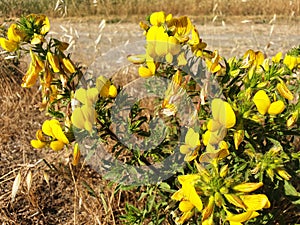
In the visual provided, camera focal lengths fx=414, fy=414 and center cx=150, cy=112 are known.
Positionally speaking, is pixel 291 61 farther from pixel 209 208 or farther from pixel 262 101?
pixel 209 208

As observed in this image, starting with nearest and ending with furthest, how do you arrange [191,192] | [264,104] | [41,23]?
[191,192]
[264,104]
[41,23]

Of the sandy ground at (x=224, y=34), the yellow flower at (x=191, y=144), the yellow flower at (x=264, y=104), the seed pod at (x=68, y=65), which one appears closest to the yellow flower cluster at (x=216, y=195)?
the yellow flower at (x=191, y=144)

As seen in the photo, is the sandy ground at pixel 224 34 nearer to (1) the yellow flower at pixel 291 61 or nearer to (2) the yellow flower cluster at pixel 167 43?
(1) the yellow flower at pixel 291 61

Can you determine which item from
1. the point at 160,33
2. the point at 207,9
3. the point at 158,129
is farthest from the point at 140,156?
the point at 207,9

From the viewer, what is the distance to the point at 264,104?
129cm

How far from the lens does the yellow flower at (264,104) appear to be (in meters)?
1.29

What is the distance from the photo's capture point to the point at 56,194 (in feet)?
8.42

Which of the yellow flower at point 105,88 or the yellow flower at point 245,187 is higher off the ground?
the yellow flower at point 105,88

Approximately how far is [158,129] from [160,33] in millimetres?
508

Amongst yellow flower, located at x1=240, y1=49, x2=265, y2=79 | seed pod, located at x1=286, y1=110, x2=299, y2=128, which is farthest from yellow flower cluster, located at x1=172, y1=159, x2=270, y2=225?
yellow flower, located at x1=240, y1=49, x2=265, y2=79

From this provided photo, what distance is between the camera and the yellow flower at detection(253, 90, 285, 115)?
4.23 feet

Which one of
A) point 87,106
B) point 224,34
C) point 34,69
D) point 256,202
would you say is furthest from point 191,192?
point 224,34

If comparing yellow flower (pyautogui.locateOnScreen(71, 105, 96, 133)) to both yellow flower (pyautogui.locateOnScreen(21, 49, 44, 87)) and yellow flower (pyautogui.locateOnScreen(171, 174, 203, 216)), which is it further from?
yellow flower (pyautogui.locateOnScreen(171, 174, 203, 216))

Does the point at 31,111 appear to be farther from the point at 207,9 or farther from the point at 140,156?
the point at 207,9
